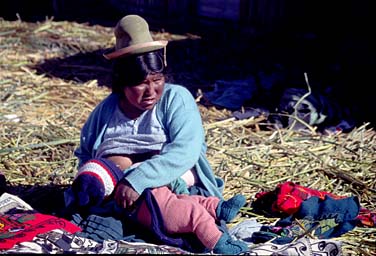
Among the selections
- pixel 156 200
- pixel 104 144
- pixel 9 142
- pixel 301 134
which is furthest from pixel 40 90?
pixel 156 200

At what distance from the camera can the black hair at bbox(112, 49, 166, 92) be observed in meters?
3.39

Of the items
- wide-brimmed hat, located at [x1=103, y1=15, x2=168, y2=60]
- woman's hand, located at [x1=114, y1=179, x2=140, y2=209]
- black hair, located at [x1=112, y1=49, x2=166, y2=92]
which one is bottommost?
woman's hand, located at [x1=114, y1=179, x2=140, y2=209]

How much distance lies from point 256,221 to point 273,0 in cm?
664

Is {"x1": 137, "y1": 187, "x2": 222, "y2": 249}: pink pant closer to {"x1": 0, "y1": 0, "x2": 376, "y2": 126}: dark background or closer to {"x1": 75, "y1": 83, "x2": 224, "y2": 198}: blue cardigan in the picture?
{"x1": 75, "y1": 83, "x2": 224, "y2": 198}: blue cardigan

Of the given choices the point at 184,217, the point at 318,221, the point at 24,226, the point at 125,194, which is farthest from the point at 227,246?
the point at 24,226

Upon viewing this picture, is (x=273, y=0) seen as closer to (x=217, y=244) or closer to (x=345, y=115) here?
(x=345, y=115)

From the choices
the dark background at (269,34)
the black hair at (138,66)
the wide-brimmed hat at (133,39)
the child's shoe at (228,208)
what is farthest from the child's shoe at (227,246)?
the dark background at (269,34)

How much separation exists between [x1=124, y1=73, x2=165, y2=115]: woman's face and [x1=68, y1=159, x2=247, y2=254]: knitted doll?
14.5 inches

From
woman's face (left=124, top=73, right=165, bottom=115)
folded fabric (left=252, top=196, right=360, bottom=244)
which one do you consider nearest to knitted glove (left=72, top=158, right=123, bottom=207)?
woman's face (left=124, top=73, right=165, bottom=115)

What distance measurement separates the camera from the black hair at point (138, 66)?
11.1ft

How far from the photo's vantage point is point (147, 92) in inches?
135

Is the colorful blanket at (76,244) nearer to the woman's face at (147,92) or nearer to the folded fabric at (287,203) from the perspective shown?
the folded fabric at (287,203)

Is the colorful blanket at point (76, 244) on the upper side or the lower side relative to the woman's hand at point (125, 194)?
lower

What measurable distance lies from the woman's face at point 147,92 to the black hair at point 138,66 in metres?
0.02
